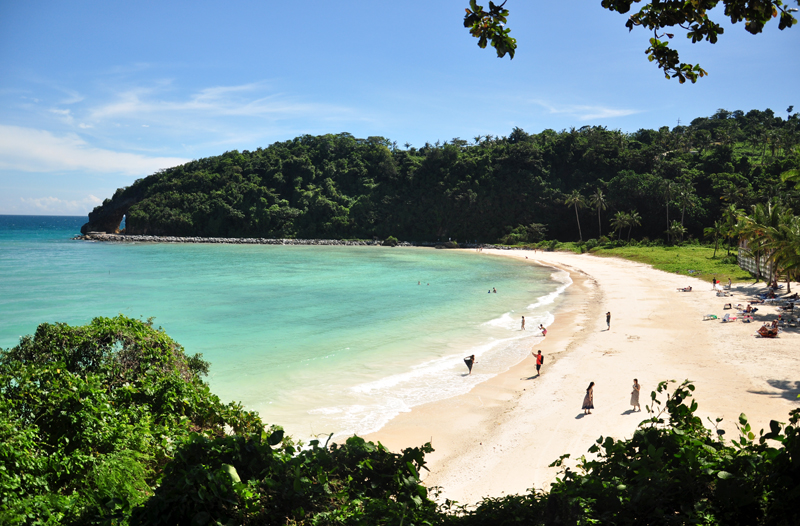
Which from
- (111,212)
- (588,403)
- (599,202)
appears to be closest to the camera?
(588,403)

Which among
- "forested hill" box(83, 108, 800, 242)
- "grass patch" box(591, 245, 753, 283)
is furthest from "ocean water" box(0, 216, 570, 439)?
"forested hill" box(83, 108, 800, 242)

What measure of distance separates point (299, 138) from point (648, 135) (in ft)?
293

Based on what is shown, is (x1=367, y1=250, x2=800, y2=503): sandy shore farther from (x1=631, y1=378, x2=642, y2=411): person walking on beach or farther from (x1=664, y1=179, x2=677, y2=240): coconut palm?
(x1=664, y1=179, x2=677, y2=240): coconut palm

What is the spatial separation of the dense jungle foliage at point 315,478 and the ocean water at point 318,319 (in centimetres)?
678

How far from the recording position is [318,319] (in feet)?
89.1

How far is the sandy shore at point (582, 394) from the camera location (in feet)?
34.1

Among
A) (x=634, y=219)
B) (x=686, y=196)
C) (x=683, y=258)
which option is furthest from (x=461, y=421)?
(x=686, y=196)

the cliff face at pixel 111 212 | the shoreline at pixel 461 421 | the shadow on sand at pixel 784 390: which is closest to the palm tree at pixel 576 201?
the shoreline at pixel 461 421

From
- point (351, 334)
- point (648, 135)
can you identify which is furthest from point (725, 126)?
point (351, 334)

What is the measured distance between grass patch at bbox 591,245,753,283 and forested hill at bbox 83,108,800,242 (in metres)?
10.3

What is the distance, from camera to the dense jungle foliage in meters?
3.30

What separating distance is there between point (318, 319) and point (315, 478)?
23.7 meters

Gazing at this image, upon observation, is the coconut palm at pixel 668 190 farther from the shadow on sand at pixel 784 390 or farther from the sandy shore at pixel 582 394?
the shadow on sand at pixel 784 390

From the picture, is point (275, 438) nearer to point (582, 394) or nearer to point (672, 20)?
point (672, 20)
